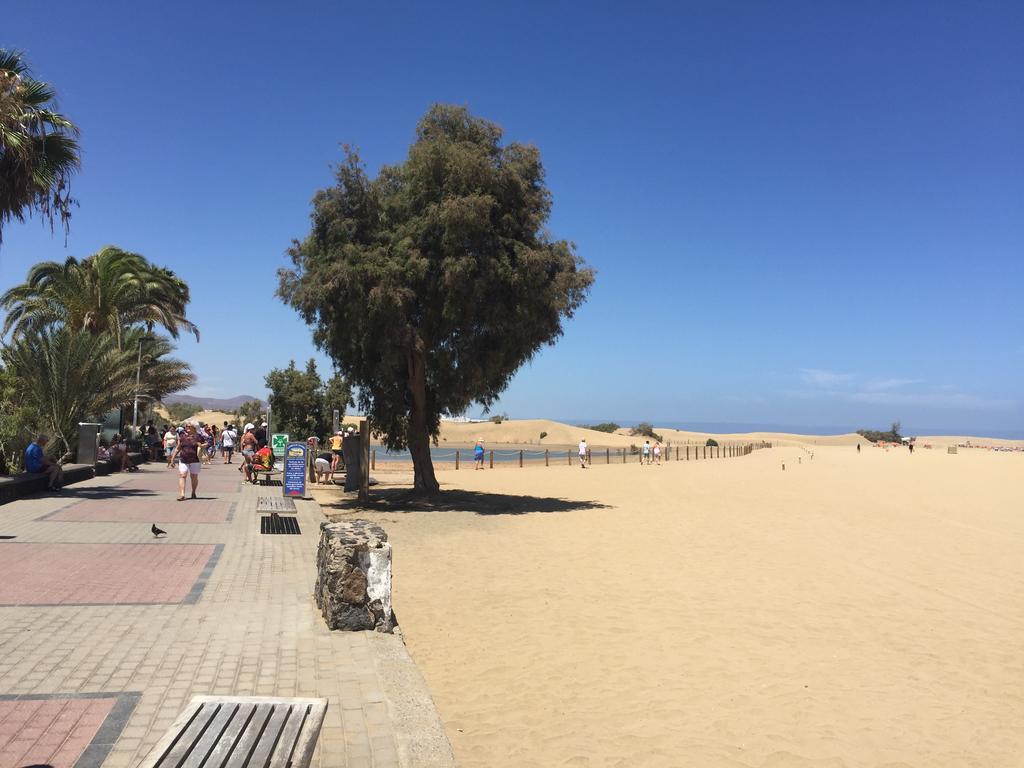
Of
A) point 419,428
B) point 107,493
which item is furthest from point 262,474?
point 419,428

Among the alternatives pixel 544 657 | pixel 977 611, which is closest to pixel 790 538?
pixel 977 611

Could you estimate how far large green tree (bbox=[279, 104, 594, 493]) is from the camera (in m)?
16.6

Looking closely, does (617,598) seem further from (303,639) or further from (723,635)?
(303,639)

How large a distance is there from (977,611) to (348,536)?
7.69 metres

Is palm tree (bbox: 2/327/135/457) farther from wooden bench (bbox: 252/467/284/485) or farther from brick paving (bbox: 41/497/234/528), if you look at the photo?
brick paving (bbox: 41/497/234/528)

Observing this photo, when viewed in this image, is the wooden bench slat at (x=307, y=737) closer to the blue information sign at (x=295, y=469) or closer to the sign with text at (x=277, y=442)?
the blue information sign at (x=295, y=469)

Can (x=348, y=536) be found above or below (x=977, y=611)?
above

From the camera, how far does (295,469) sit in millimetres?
17578

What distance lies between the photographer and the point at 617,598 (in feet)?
30.6

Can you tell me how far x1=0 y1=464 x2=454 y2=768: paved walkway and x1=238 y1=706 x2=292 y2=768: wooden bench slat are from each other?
0.42 m

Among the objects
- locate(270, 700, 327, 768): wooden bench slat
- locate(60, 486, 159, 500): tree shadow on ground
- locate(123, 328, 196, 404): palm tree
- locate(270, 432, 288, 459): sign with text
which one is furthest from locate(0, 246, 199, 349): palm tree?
locate(270, 700, 327, 768): wooden bench slat

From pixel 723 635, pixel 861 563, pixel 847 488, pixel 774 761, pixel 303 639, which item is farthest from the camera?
pixel 847 488

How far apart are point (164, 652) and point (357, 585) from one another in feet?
5.21

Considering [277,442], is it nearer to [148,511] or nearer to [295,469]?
[295,469]
